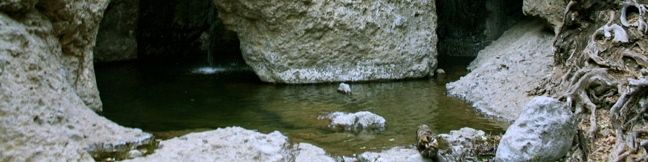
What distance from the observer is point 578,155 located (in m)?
6.93

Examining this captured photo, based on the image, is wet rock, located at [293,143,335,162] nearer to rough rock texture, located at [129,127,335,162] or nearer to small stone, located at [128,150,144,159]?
rough rock texture, located at [129,127,335,162]

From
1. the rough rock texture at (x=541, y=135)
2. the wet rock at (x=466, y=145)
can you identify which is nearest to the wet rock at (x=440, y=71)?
the wet rock at (x=466, y=145)

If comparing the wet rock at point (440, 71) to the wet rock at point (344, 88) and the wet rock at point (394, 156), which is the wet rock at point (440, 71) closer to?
the wet rock at point (344, 88)

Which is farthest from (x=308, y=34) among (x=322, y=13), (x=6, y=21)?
(x=6, y=21)

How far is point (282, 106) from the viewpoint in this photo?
35.1 feet

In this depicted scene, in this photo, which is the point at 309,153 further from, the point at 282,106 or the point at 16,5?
the point at 282,106

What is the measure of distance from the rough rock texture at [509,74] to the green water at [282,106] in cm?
33

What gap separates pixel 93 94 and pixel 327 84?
5571 millimetres

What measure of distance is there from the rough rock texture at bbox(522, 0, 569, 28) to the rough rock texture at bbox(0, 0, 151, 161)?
833cm

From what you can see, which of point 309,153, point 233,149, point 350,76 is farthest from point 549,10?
point 233,149

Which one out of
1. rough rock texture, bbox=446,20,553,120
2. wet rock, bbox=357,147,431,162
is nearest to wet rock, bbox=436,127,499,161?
wet rock, bbox=357,147,431,162

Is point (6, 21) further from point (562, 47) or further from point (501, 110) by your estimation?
point (562, 47)

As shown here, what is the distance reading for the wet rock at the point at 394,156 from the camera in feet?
23.4

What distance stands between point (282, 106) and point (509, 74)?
3.90 m
